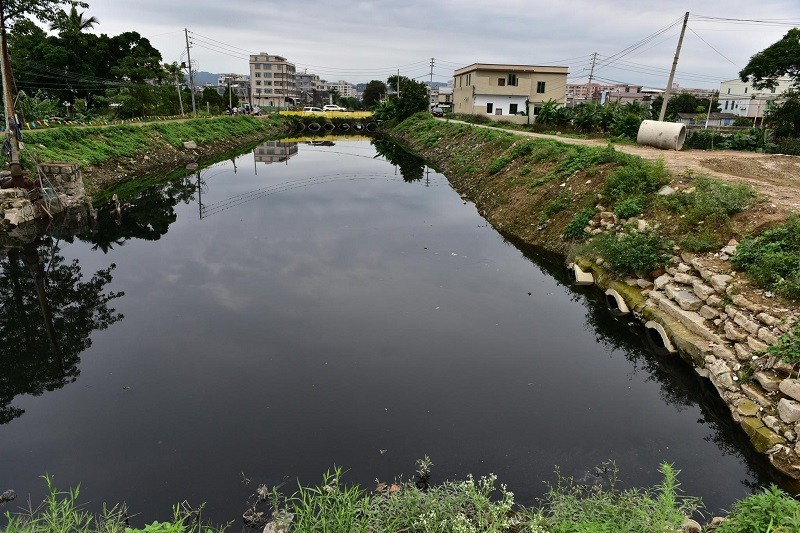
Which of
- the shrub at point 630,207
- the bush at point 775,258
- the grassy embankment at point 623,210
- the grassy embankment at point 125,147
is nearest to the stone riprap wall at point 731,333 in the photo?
the bush at point 775,258

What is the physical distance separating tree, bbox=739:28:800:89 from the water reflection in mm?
41201

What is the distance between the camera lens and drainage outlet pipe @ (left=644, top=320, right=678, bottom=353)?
36.0 ft

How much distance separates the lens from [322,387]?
9.23 metres

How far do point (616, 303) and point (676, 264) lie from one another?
1796mm

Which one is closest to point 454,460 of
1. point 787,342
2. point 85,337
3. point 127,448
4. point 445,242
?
point 127,448

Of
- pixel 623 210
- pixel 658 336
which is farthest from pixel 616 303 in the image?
pixel 623 210

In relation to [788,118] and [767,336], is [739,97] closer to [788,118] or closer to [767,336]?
[788,118]

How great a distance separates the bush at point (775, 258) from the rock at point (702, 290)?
31.9 inches

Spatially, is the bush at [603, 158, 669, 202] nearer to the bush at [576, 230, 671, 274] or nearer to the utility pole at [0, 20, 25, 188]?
the bush at [576, 230, 671, 274]

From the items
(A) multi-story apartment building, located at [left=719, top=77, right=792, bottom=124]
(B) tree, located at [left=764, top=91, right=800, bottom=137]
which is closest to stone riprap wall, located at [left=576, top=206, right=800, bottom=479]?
(B) tree, located at [left=764, top=91, right=800, bottom=137]

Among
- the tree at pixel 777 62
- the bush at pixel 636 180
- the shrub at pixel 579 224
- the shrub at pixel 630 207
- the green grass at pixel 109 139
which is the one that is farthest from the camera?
the tree at pixel 777 62

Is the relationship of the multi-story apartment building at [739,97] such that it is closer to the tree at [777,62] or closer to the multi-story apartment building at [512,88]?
the multi-story apartment building at [512,88]

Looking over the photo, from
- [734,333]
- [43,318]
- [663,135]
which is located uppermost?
[663,135]

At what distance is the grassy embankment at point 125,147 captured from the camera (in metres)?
24.8
